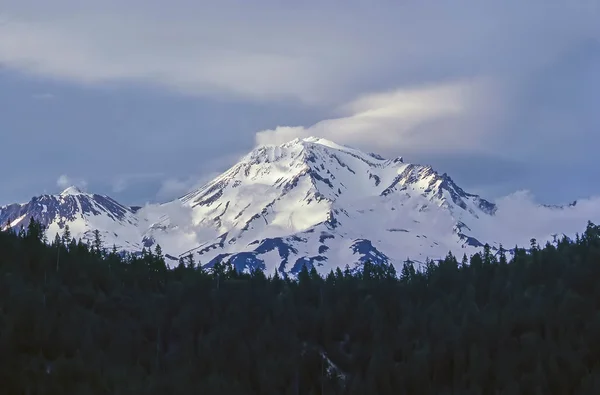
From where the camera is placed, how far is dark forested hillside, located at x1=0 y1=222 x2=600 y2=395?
71250mm

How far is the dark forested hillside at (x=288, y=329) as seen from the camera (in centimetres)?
7125

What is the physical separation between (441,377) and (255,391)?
54.7 ft

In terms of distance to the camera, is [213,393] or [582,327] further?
[582,327]

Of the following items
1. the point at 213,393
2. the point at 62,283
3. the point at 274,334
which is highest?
the point at 62,283

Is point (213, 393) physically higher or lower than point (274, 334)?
lower

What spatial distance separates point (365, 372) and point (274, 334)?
34.1 feet

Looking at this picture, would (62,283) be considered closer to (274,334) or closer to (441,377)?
(274,334)

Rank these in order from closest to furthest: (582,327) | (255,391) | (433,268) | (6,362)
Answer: (6,362) < (255,391) < (582,327) < (433,268)

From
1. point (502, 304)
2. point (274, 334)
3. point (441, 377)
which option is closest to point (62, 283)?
point (274, 334)

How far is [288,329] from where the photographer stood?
86000 millimetres

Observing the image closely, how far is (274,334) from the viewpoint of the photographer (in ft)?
278

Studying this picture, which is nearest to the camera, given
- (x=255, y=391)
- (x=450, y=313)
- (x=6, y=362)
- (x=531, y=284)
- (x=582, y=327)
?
(x=6, y=362)

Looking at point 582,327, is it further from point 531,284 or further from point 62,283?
point 62,283

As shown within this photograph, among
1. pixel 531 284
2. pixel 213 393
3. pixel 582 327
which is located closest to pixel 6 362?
pixel 213 393
